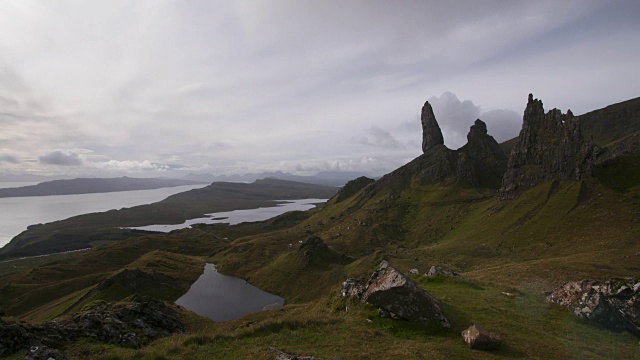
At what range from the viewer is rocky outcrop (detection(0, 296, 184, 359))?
21016 mm

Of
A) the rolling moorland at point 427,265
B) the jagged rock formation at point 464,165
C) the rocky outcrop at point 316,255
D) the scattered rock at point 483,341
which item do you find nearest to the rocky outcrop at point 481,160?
the jagged rock formation at point 464,165

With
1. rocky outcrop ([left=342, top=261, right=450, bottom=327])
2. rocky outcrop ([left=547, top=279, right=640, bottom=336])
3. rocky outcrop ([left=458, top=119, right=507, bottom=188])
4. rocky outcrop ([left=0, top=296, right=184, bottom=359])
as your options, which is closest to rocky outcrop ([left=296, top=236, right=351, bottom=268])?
rocky outcrop ([left=0, top=296, right=184, bottom=359])

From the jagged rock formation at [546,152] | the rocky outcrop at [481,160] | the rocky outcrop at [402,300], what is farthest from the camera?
the rocky outcrop at [481,160]

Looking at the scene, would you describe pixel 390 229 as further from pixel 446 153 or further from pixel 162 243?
pixel 162 243

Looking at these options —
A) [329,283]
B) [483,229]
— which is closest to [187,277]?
[329,283]

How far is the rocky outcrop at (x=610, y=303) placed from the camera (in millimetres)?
22500

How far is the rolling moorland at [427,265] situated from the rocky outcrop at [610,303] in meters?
0.40

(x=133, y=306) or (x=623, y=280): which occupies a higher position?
(x=623, y=280)

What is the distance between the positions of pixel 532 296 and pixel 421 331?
58.7ft

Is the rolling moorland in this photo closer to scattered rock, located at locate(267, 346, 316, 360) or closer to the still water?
scattered rock, located at locate(267, 346, 316, 360)

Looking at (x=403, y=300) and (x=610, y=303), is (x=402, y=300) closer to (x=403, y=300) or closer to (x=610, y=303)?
(x=403, y=300)

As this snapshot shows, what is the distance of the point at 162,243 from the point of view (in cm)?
16862

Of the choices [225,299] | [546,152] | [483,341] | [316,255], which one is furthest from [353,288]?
[546,152]

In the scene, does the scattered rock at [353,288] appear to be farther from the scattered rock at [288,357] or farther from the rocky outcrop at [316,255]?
the rocky outcrop at [316,255]
